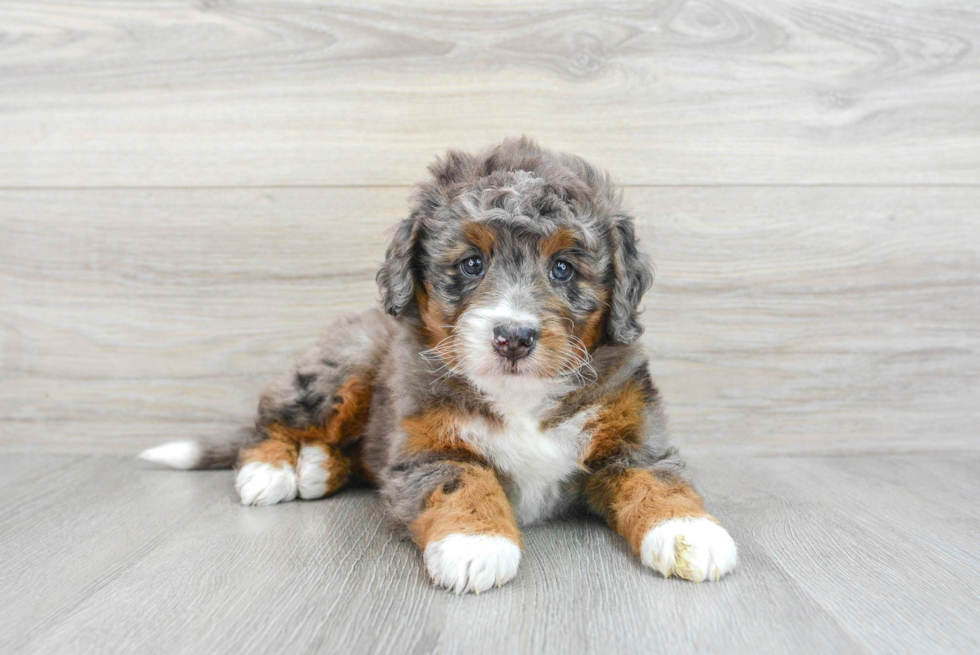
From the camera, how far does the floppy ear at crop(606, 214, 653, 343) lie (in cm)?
237

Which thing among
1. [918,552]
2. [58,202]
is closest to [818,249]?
[918,552]

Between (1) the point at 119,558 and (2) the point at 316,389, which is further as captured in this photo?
(2) the point at 316,389

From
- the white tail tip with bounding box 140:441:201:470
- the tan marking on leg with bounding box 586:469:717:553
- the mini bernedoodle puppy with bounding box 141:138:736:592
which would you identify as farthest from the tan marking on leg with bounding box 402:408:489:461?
the white tail tip with bounding box 140:441:201:470

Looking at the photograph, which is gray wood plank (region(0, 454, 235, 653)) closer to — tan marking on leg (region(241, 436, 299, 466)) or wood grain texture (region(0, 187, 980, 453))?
tan marking on leg (region(241, 436, 299, 466))

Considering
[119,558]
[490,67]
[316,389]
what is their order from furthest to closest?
[490,67] < [316,389] < [119,558]

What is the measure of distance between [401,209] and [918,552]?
8.01 feet

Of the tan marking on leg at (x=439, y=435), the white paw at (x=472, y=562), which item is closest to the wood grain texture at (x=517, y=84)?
the tan marking on leg at (x=439, y=435)

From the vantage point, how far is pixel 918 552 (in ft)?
7.42

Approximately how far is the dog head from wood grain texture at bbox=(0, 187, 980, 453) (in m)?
1.12

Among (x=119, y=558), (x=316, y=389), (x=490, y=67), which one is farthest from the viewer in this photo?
(x=490, y=67)

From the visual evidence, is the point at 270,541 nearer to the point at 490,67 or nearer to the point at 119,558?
the point at 119,558

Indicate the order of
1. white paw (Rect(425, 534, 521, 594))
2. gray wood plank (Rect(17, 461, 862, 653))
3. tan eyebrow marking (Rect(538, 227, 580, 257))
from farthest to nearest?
1. tan eyebrow marking (Rect(538, 227, 580, 257))
2. white paw (Rect(425, 534, 521, 594))
3. gray wood plank (Rect(17, 461, 862, 653))

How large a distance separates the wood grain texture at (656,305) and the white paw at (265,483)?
2.87 feet

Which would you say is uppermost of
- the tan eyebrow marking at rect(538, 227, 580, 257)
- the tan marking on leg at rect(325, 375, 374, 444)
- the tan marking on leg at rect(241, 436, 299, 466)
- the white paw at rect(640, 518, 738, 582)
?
the tan eyebrow marking at rect(538, 227, 580, 257)
